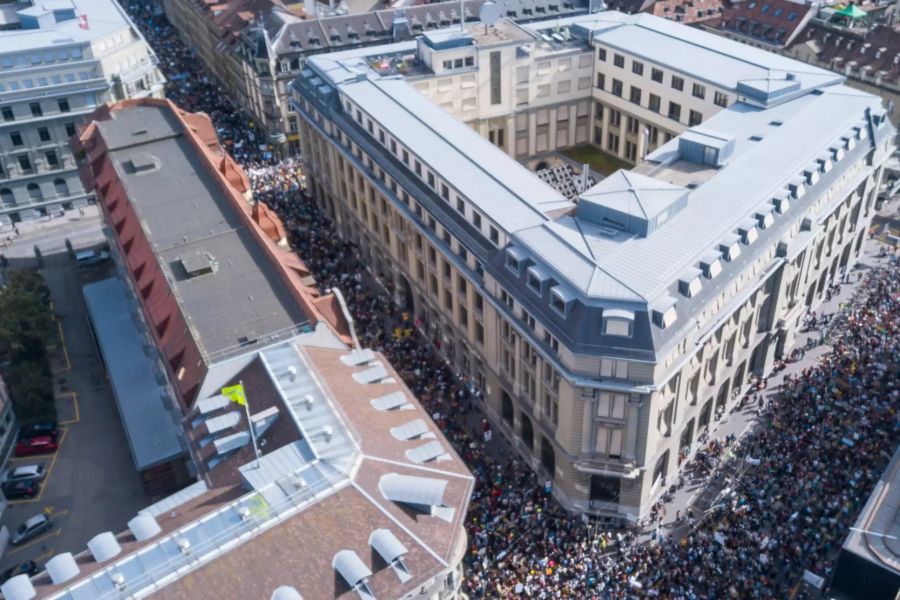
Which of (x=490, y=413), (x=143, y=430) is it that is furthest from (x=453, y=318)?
(x=143, y=430)

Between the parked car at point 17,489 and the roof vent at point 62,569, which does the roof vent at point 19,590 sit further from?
the parked car at point 17,489

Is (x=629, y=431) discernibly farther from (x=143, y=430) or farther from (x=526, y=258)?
(x=143, y=430)

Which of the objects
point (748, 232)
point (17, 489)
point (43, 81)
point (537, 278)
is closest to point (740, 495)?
point (748, 232)

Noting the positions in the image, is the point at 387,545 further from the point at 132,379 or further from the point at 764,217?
the point at 764,217

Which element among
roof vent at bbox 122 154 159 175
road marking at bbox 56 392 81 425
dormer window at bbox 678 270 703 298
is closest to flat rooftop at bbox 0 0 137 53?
roof vent at bbox 122 154 159 175

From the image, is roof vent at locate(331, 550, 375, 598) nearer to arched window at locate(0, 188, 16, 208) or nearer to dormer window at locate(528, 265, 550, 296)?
dormer window at locate(528, 265, 550, 296)

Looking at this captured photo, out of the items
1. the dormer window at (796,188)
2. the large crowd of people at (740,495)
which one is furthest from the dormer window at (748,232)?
the large crowd of people at (740,495)
